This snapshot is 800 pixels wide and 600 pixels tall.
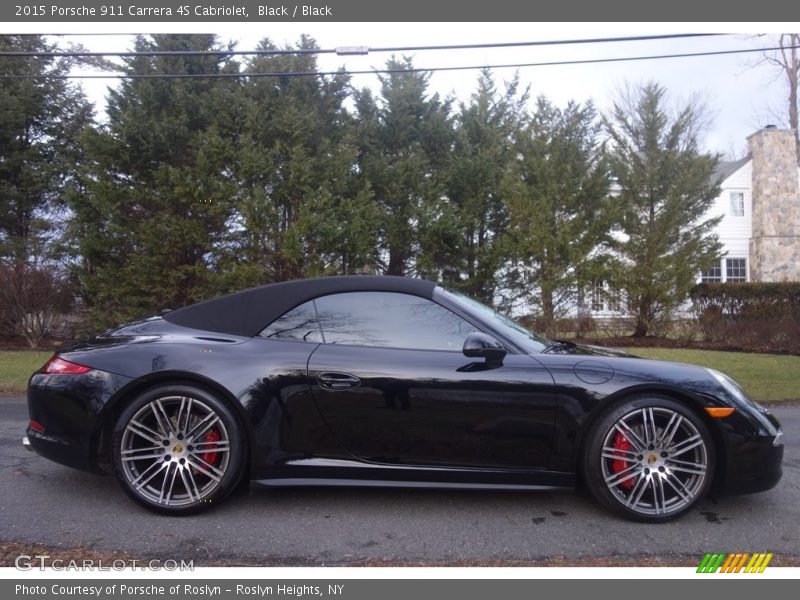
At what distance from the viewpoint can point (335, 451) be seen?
320 cm

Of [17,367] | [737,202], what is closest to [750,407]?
[17,367]

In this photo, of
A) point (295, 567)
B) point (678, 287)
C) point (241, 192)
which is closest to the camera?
point (295, 567)

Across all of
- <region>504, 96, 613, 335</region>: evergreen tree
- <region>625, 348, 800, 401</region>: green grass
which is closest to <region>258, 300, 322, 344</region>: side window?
<region>625, 348, 800, 401</region>: green grass

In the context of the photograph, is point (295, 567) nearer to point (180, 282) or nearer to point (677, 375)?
point (677, 375)

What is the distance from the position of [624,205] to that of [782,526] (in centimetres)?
1227

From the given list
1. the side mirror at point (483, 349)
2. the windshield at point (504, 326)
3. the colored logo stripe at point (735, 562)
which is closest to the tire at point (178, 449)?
the side mirror at point (483, 349)

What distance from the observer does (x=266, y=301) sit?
3561mm

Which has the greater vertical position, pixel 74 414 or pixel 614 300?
pixel 614 300

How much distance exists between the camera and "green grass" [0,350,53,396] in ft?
25.5

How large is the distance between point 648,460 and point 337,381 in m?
1.76

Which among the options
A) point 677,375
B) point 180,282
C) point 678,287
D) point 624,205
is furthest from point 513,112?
point 677,375

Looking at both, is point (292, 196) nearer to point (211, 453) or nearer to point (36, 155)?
point (36, 155)

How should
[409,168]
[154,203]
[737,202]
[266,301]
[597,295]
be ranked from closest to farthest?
[266,301] → [154,203] → [409,168] → [597,295] → [737,202]

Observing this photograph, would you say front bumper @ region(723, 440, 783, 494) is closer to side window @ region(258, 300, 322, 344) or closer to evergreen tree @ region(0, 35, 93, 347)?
side window @ region(258, 300, 322, 344)
